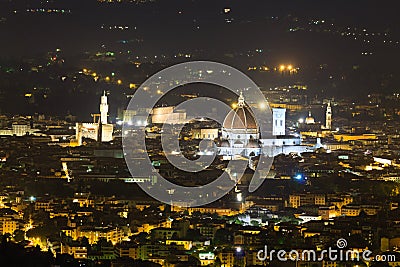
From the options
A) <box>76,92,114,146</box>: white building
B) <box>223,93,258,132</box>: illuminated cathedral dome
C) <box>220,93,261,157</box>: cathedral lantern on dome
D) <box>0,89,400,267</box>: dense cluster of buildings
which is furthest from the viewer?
<box>76,92,114,146</box>: white building

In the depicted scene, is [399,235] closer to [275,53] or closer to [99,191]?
[99,191]

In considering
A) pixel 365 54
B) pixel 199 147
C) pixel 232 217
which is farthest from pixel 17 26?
pixel 232 217

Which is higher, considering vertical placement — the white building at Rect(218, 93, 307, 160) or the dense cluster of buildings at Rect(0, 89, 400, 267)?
the white building at Rect(218, 93, 307, 160)

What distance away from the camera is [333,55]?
3769cm

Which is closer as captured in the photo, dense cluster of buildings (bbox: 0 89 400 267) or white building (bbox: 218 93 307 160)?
dense cluster of buildings (bbox: 0 89 400 267)

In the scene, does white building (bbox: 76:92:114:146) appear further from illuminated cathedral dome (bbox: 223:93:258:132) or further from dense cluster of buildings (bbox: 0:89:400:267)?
illuminated cathedral dome (bbox: 223:93:258:132)

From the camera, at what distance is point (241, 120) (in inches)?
862

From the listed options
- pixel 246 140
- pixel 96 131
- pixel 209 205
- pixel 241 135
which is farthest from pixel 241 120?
pixel 209 205

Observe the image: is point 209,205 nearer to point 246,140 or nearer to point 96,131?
point 246,140

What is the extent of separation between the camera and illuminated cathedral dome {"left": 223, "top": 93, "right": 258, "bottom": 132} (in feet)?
71.5

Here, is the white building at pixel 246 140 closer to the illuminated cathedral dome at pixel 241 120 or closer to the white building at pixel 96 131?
the illuminated cathedral dome at pixel 241 120

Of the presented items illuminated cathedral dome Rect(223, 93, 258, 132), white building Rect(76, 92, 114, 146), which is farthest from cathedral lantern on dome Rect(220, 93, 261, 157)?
white building Rect(76, 92, 114, 146)

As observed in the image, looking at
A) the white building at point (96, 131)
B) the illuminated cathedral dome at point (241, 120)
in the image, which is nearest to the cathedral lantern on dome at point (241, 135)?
the illuminated cathedral dome at point (241, 120)

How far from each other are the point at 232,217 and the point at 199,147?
8450 millimetres
